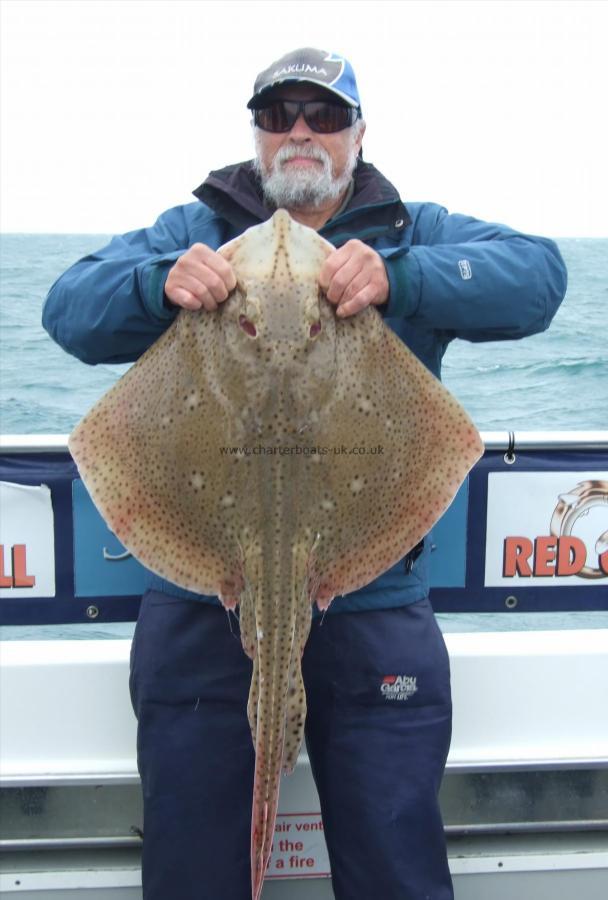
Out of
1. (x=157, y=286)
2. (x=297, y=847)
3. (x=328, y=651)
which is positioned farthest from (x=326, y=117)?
(x=297, y=847)

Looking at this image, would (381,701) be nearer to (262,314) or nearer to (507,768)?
(507,768)

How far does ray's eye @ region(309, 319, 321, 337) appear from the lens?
214 centimetres

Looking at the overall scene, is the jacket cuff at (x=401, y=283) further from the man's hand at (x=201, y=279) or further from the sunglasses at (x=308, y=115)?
the sunglasses at (x=308, y=115)

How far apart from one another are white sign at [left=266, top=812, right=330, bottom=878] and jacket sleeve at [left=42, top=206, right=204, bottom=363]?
163 cm

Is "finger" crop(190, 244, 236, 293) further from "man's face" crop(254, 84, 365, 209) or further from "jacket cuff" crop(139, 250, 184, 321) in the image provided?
"man's face" crop(254, 84, 365, 209)

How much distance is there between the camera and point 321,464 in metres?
2.19

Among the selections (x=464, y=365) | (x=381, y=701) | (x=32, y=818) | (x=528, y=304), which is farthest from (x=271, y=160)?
(x=464, y=365)

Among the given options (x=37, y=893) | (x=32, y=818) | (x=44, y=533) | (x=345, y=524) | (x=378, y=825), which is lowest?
(x=37, y=893)

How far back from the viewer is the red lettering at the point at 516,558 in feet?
12.6

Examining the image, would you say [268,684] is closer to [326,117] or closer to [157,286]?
[157,286]

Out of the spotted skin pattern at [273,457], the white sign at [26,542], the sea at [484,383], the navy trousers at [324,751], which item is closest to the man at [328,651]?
the navy trousers at [324,751]

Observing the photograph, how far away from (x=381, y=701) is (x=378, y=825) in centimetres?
34

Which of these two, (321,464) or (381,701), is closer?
(321,464)

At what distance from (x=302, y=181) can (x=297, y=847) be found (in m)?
2.19
